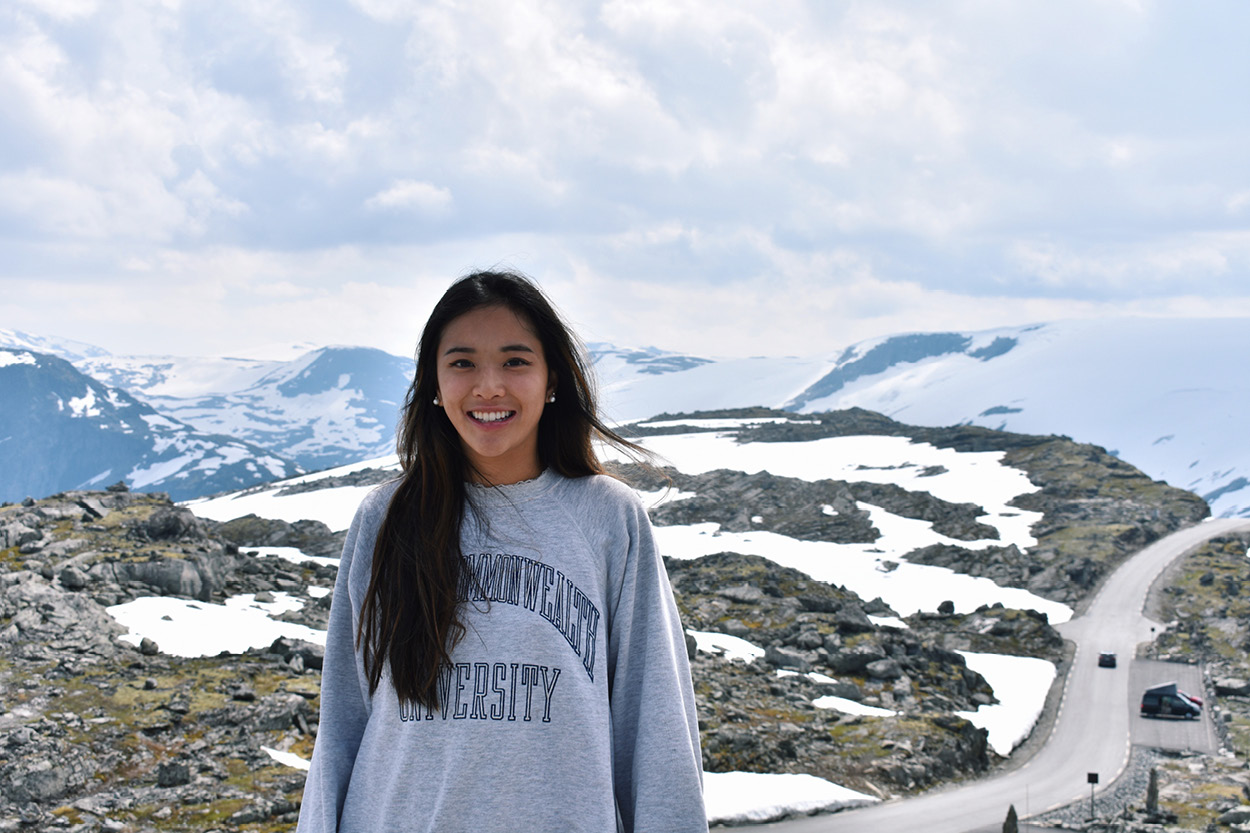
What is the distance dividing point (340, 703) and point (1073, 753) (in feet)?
133

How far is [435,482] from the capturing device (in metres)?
4.18

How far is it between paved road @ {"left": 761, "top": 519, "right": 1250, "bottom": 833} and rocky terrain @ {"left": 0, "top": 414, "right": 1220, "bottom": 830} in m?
1.42

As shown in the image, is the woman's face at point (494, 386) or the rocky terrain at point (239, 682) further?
the rocky terrain at point (239, 682)

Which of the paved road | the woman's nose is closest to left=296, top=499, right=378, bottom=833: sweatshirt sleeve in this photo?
the woman's nose

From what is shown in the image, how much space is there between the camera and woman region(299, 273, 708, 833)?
3717 mm

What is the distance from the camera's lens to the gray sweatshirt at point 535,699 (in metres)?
3.69

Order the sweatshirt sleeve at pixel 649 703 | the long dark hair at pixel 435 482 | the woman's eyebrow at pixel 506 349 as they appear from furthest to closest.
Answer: the woman's eyebrow at pixel 506 349 < the long dark hair at pixel 435 482 < the sweatshirt sleeve at pixel 649 703

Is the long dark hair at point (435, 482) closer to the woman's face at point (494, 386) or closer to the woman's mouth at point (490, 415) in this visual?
the woman's face at point (494, 386)

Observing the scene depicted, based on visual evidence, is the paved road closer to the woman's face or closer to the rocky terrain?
the rocky terrain

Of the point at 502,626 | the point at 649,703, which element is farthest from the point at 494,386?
the point at 649,703

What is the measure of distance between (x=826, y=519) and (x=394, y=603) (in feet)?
317

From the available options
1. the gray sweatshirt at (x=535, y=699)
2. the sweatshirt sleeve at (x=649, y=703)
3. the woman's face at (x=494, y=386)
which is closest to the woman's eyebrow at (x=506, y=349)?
the woman's face at (x=494, y=386)

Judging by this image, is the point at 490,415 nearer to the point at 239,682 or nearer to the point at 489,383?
the point at 489,383

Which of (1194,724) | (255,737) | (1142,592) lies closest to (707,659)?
(255,737)
